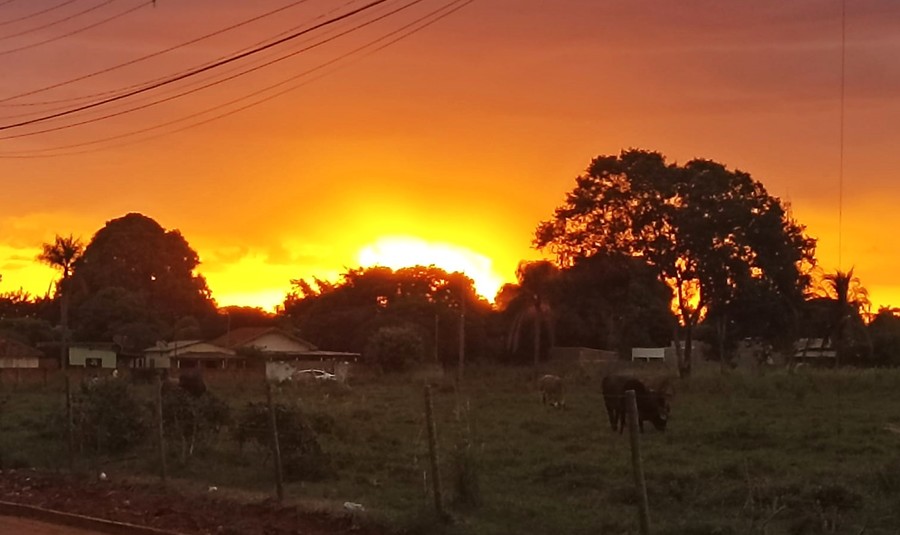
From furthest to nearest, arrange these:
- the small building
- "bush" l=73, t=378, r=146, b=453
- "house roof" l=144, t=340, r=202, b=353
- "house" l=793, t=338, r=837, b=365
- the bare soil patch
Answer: "house roof" l=144, t=340, r=202, b=353, the small building, "house" l=793, t=338, r=837, b=365, "bush" l=73, t=378, r=146, b=453, the bare soil patch

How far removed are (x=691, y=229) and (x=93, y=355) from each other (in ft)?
157

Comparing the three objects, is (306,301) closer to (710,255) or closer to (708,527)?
(710,255)

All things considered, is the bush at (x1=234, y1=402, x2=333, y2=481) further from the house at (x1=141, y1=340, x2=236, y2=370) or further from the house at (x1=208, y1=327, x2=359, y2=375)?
the house at (x1=141, y1=340, x2=236, y2=370)

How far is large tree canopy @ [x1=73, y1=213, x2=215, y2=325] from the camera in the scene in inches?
3846

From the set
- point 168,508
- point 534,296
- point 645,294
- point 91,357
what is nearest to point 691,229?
point 645,294

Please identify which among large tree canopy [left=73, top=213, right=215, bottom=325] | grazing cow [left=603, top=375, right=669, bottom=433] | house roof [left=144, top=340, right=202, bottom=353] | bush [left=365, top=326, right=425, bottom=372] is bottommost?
grazing cow [left=603, top=375, right=669, bottom=433]

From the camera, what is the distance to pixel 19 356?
→ 72875 mm

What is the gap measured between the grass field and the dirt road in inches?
124

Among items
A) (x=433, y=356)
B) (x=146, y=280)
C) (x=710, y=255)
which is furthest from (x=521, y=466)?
(x=146, y=280)

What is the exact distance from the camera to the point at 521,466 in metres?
19.2

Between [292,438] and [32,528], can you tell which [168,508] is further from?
[292,438]

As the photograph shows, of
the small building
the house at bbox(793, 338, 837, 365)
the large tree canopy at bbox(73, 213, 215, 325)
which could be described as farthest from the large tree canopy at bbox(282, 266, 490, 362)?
the house at bbox(793, 338, 837, 365)

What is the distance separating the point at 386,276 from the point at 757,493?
82816 mm

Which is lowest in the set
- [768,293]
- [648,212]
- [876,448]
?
[876,448]
